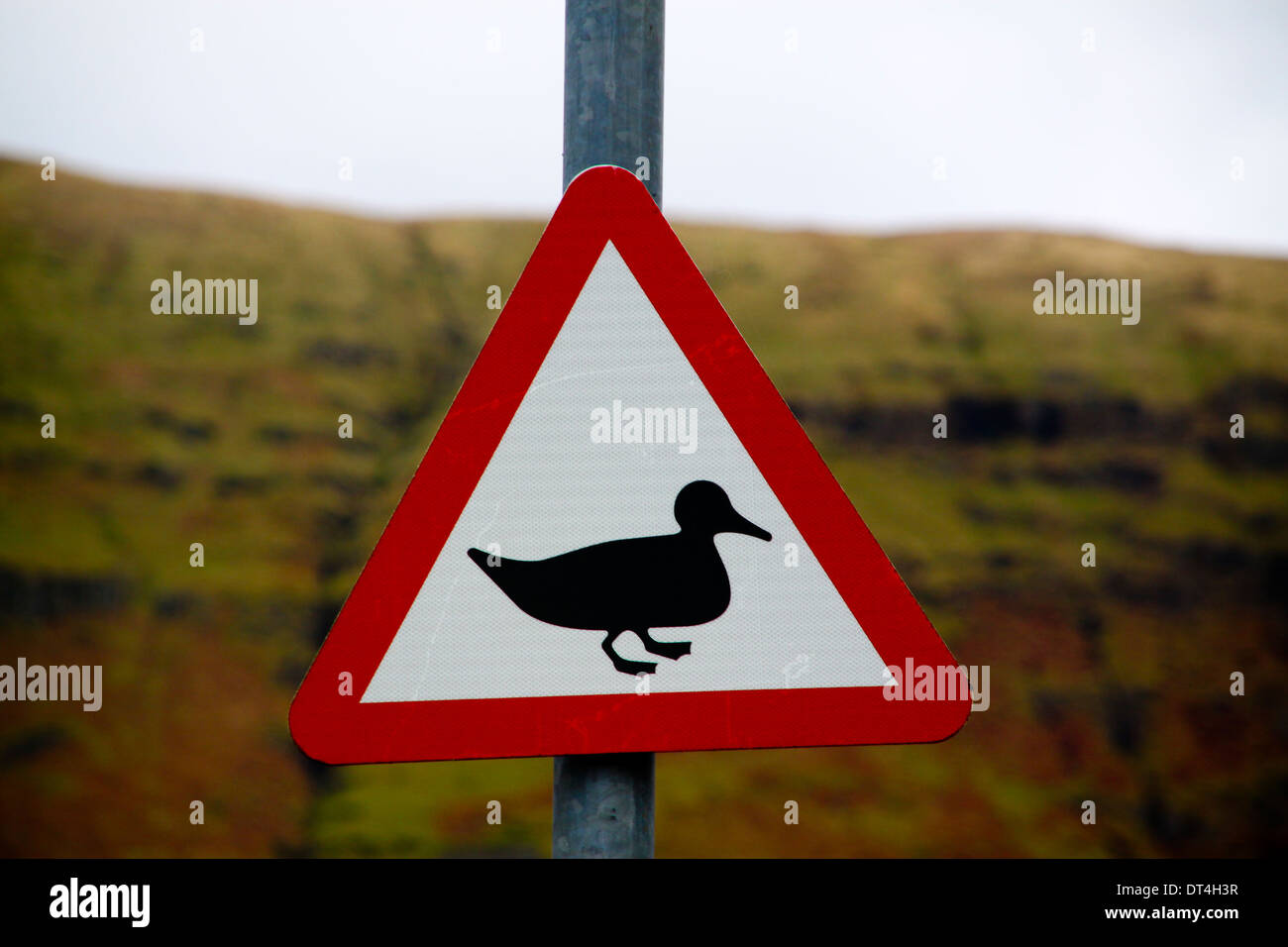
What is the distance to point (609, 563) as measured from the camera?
63.9 inches

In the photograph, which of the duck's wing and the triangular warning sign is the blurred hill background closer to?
the triangular warning sign

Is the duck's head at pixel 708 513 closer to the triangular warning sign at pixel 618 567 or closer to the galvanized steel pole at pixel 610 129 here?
the triangular warning sign at pixel 618 567

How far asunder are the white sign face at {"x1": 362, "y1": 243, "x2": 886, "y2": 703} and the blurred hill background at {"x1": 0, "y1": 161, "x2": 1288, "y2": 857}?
815 inches

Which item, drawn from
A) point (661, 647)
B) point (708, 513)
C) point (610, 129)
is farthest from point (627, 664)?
point (610, 129)

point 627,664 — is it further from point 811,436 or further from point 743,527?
point 811,436

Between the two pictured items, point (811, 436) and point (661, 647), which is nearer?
point (661, 647)

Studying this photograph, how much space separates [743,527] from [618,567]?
191 millimetres

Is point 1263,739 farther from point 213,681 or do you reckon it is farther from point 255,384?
point 255,384

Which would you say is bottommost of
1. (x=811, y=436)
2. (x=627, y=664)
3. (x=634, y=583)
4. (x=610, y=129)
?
(x=627, y=664)

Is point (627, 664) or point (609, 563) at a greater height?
point (609, 563)

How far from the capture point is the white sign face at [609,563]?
1.60m

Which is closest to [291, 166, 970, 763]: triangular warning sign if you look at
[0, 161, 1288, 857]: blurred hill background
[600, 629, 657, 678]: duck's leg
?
[600, 629, 657, 678]: duck's leg

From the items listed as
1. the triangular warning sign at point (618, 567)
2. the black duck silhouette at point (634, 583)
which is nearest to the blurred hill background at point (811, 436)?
the triangular warning sign at point (618, 567)
